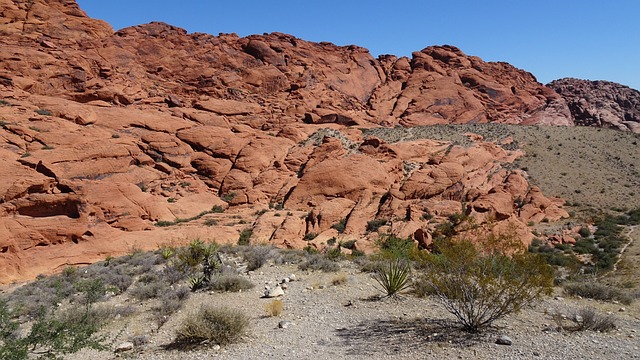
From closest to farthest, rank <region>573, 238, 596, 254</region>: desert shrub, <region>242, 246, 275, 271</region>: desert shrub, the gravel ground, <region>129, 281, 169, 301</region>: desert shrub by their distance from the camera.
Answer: the gravel ground, <region>129, 281, 169, 301</region>: desert shrub, <region>242, 246, 275, 271</region>: desert shrub, <region>573, 238, 596, 254</region>: desert shrub

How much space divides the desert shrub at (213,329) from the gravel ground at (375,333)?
27cm

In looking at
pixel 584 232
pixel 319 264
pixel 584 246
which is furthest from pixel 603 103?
pixel 319 264

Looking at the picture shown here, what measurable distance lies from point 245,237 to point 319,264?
9015 mm

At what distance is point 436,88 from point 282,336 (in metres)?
61.3

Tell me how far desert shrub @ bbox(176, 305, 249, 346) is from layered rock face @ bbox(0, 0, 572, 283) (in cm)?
1091

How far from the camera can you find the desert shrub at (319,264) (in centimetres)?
1503

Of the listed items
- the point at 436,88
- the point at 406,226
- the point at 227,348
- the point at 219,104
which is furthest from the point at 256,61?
the point at 227,348

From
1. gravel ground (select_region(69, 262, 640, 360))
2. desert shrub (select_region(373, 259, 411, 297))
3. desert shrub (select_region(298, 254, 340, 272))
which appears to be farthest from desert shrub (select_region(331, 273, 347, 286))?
desert shrub (select_region(298, 254, 340, 272))

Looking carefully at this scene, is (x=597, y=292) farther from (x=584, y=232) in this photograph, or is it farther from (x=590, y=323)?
(x=584, y=232)

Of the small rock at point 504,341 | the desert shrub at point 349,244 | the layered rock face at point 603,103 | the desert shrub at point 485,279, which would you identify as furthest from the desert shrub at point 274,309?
the layered rock face at point 603,103

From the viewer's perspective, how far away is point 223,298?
1174 centimetres

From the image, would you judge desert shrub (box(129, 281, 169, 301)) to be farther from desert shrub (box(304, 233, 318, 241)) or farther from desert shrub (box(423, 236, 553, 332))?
desert shrub (box(304, 233, 318, 241))

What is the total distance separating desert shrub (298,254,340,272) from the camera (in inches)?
592

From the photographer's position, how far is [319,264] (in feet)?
51.0
